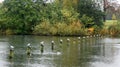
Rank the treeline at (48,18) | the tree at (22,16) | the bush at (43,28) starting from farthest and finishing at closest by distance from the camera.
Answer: the tree at (22,16) < the treeline at (48,18) < the bush at (43,28)

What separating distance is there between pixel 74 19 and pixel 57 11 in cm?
429

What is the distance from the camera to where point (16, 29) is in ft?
231

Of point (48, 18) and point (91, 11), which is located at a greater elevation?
point (91, 11)

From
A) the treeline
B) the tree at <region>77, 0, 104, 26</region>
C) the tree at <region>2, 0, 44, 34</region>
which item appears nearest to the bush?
the treeline

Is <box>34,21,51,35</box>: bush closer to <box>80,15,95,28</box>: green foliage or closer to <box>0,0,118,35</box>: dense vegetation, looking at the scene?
<box>0,0,118,35</box>: dense vegetation

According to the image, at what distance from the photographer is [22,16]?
7038 cm

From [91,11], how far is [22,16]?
586 inches

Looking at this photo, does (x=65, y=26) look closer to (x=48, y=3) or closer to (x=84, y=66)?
(x=48, y=3)

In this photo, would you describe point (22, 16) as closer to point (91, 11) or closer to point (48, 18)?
point (48, 18)

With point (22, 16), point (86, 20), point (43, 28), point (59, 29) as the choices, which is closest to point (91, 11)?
point (86, 20)

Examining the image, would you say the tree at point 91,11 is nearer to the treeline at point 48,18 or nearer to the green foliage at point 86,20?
the treeline at point 48,18

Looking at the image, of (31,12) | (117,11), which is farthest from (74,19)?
(117,11)

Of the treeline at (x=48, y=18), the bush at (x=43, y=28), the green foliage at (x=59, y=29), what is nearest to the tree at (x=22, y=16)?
the treeline at (x=48, y=18)

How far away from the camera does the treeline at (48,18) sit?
216ft
